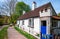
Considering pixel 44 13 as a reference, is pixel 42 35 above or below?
below

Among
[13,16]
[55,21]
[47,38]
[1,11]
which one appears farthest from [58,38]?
[13,16]

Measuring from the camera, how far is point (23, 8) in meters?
78.4

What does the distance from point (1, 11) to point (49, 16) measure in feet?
128

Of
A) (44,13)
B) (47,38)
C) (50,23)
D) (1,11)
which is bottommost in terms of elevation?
(47,38)

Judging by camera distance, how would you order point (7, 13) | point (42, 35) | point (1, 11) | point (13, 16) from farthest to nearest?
point (13, 16) → point (7, 13) → point (1, 11) → point (42, 35)

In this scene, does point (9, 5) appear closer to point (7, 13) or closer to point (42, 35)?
point (7, 13)

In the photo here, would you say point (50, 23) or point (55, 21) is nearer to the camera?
point (50, 23)

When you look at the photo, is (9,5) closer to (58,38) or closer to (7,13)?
(7,13)

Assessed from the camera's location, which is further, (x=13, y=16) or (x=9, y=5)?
(x=13, y=16)

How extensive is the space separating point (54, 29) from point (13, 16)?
48.6m

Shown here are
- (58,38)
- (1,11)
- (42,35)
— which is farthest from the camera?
(1,11)

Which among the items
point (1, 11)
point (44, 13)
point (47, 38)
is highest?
point (1, 11)

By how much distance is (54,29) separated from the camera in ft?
45.7

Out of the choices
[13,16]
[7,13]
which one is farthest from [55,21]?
[13,16]
